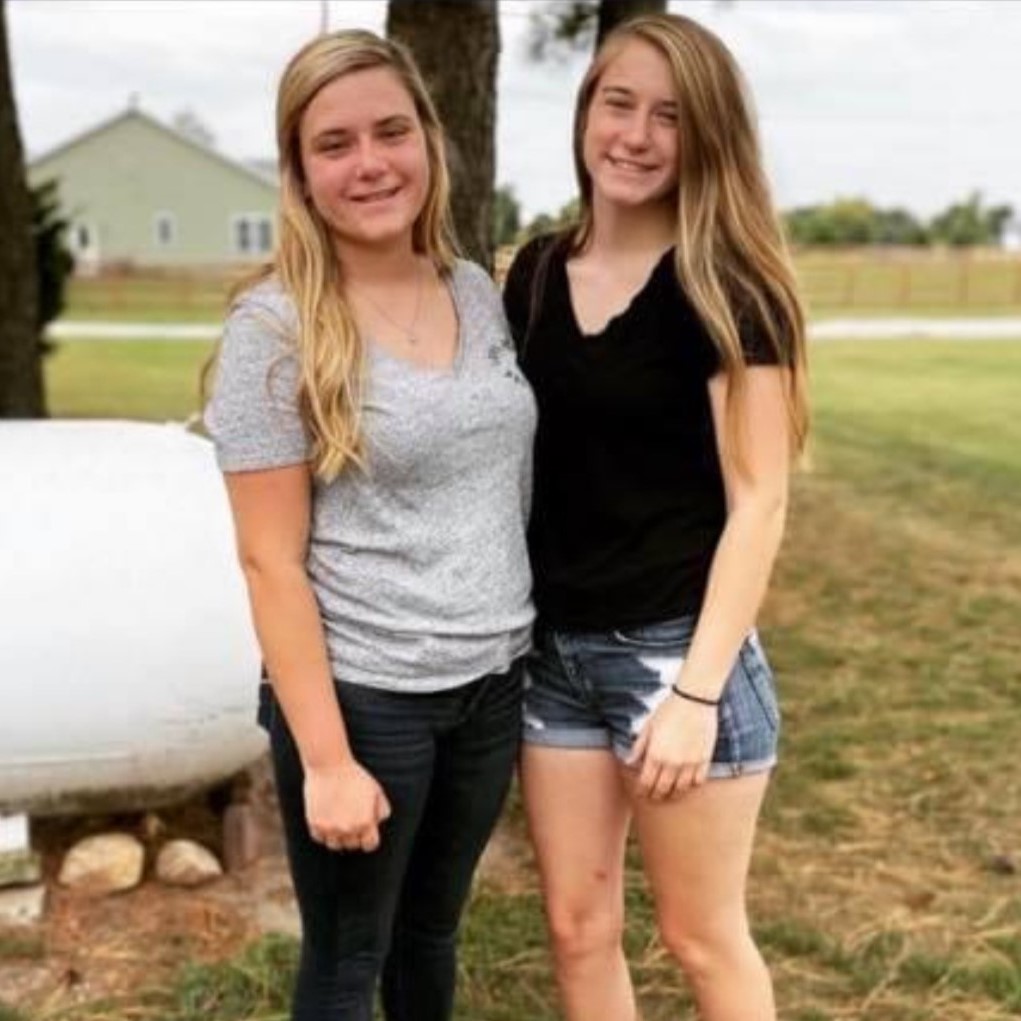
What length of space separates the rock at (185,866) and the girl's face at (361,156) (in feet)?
5.63

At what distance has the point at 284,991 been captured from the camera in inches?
105

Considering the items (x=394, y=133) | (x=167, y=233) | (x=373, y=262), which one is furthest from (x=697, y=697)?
(x=167, y=233)

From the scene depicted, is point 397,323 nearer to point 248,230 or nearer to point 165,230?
point 248,230

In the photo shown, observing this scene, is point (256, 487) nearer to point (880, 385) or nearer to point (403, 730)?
point (403, 730)

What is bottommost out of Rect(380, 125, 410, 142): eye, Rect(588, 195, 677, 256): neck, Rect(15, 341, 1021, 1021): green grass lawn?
Rect(15, 341, 1021, 1021): green grass lawn

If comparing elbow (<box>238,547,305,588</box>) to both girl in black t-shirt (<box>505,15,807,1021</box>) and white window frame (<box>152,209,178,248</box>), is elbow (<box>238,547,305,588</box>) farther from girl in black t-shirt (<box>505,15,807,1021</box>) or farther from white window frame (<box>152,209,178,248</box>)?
white window frame (<box>152,209,178,248</box>)

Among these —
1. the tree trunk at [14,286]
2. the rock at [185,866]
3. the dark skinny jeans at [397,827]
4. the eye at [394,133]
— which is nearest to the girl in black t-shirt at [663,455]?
the dark skinny jeans at [397,827]

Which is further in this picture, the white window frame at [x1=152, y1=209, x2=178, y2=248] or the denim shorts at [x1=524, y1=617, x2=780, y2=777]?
the white window frame at [x1=152, y1=209, x2=178, y2=248]

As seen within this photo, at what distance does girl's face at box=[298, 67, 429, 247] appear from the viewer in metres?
1.67

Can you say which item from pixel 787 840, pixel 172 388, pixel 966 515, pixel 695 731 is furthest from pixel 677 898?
pixel 172 388

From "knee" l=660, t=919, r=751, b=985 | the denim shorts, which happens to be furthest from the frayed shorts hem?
"knee" l=660, t=919, r=751, b=985

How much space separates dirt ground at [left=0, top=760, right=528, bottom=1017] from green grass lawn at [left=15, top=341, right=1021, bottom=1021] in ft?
0.25

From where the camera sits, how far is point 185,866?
10.0ft

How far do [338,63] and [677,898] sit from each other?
106 centimetres
